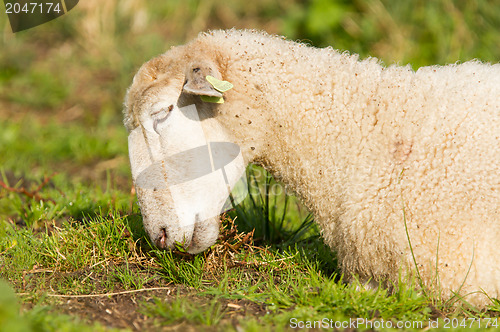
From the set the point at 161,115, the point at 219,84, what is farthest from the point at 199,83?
the point at 161,115

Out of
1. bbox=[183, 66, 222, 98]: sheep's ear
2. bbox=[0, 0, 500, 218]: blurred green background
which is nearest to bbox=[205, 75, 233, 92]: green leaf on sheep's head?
bbox=[183, 66, 222, 98]: sheep's ear

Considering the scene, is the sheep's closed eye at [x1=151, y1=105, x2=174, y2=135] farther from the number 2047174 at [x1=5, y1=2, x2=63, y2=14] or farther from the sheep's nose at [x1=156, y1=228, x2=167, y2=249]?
the number 2047174 at [x1=5, y1=2, x2=63, y2=14]

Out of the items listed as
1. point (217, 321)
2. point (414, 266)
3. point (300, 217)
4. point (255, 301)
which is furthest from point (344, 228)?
point (300, 217)

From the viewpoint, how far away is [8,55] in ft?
25.5

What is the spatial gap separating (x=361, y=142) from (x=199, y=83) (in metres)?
0.92

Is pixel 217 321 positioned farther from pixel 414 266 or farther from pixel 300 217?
pixel 300 217

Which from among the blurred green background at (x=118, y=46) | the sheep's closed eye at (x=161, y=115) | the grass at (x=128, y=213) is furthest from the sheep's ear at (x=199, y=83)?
the blurred green background at (x=118, y=46)

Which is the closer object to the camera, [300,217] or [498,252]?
[498,252]

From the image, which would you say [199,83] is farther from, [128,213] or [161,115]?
[128,213]

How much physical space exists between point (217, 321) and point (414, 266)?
1.04m

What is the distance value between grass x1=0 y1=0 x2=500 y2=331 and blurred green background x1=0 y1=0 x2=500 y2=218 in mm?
20

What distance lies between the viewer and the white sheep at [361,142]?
2.77 m

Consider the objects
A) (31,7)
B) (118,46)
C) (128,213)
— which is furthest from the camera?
(118,46)

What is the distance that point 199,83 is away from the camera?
2844 millimetres
